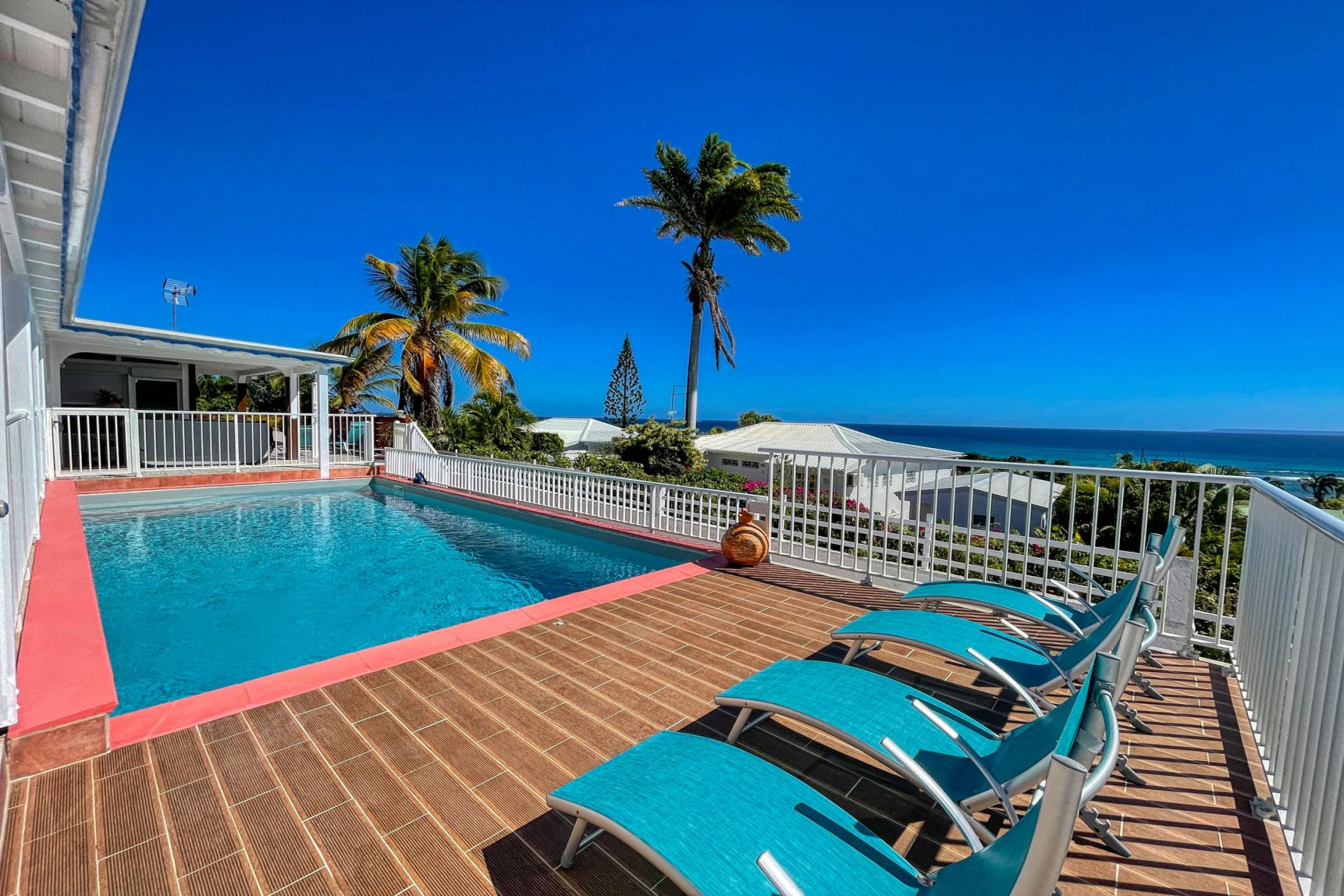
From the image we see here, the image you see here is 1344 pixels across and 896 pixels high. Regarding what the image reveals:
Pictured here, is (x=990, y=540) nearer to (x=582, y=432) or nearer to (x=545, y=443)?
(x=545, y=443)

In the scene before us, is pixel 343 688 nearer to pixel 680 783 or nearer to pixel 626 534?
pixel 680 783

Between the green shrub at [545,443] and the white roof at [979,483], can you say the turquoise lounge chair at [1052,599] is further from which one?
the green shrub at [545,443]

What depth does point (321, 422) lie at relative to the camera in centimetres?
1230

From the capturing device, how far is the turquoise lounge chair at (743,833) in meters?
1.12

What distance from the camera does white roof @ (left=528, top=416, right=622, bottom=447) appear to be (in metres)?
28.1

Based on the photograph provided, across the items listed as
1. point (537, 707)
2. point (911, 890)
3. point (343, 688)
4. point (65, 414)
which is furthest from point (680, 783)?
point (65, 414)

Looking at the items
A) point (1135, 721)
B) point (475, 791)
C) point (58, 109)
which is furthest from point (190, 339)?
point (1135, 721)

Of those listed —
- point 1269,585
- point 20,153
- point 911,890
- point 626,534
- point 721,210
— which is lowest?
point 626,534

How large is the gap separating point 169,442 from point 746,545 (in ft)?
41.7

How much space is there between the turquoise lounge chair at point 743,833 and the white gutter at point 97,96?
267 cm

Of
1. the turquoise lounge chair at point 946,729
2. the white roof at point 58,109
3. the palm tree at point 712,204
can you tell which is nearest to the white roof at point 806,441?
the palm tree at point 712,204

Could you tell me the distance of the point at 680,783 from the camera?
1.57 meters

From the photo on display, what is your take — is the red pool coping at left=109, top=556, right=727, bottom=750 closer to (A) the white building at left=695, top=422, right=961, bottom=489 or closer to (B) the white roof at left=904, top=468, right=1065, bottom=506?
(B) the white roof at left=904, top=468, right=1065, bottom=506

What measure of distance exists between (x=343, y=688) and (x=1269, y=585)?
181 inches
